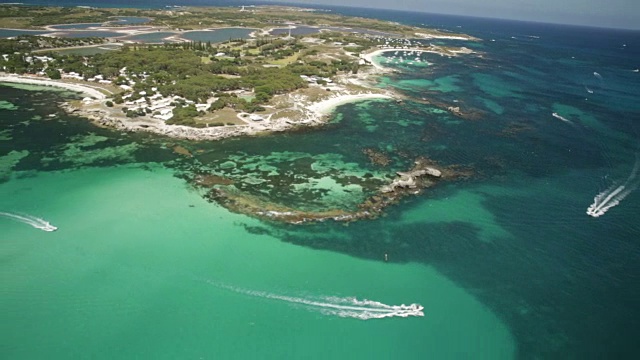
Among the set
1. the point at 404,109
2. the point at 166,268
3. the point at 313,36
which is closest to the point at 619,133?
the point at 404,109

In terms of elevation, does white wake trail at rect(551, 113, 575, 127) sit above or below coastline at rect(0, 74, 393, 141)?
above

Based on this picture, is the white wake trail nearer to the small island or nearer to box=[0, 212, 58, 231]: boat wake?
the small island

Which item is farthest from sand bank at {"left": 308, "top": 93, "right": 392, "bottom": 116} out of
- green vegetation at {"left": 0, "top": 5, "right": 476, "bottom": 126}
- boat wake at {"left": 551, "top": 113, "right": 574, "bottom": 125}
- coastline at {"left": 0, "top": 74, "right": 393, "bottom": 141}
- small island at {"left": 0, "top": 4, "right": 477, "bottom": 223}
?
Answer: boat wake at {"left": 551, "top": 113, "right": 574, "bottom": 125}

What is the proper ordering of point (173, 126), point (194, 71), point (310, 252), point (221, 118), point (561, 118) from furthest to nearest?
point (194, 71)
point (561, 118)
point (221, 118)
point (173, 126)
point (310, 252)

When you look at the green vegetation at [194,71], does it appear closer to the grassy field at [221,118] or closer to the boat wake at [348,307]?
the grassy field at [221,118]

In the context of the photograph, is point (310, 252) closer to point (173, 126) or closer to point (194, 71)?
point (173, 126)

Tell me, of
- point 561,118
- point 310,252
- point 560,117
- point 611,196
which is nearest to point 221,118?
point 310,252

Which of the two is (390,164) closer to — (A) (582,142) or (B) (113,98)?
(A) (582,142)
